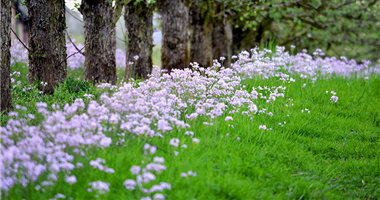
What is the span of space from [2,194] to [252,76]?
20.4 feet

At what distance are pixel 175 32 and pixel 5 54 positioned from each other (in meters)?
5.89

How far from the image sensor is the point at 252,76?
785 centimetres

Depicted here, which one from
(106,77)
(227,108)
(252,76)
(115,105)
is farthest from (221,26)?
(115,105)

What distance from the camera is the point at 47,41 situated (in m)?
6.64

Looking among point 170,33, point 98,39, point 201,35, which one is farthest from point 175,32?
point 98,39

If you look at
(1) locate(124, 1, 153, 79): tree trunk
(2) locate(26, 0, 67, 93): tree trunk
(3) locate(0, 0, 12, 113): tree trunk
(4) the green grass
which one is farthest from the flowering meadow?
(1) locate(124, 1, 153, 79): tree trunk

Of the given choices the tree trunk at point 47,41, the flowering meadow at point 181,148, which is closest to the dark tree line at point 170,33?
the tree trunk at point 47,41

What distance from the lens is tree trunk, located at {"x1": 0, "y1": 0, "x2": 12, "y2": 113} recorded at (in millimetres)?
4887

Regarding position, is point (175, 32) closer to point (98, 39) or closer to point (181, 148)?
point (98, 39)

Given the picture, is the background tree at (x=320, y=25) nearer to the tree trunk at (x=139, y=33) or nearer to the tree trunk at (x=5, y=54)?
the tree trunk at (x=139, y=33)

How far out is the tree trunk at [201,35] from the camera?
12266mm

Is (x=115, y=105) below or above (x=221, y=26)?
below

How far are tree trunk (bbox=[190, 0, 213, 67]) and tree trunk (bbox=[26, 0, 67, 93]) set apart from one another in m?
6.28

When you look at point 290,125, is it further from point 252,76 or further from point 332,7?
point 332,7
